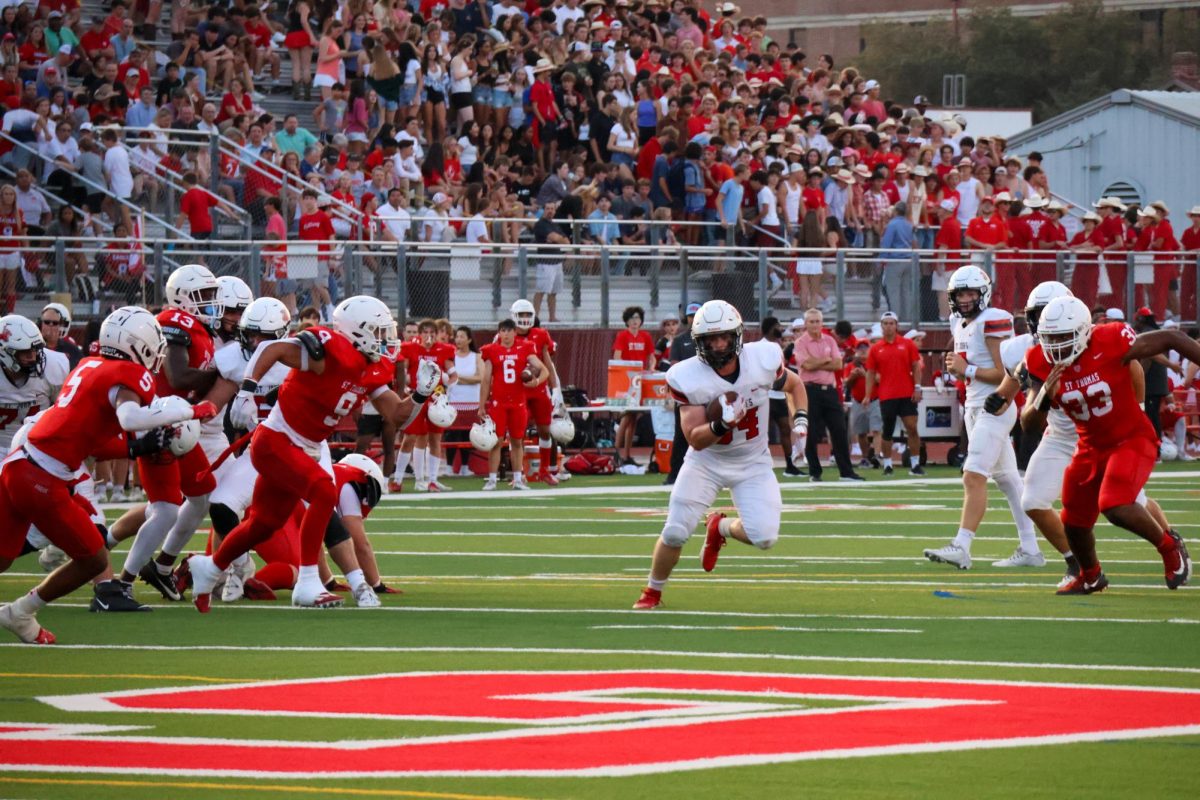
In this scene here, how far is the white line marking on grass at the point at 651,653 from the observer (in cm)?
877

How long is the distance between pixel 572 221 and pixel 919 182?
5804 mm

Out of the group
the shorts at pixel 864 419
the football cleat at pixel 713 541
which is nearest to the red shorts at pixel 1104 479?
the football cleat at pixel 713 541

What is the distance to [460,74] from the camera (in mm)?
26906

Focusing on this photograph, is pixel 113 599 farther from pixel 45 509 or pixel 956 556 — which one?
pixel 956 556

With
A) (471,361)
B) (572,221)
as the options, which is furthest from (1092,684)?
(572,221)

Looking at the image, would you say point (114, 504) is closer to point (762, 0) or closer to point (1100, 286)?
point (1100, 286)

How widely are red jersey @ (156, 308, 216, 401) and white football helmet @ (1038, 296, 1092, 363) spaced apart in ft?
15.6

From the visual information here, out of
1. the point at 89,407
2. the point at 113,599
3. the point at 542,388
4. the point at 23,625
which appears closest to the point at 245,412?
the point at 113,599

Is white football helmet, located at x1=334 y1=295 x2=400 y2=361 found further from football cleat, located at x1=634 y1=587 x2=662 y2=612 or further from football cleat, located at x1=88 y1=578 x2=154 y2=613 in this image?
football cleat, located at x1=634 y1=587 x2=662 y2=612

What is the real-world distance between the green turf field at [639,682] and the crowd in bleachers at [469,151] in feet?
29.7

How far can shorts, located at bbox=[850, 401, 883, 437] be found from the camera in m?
25.2

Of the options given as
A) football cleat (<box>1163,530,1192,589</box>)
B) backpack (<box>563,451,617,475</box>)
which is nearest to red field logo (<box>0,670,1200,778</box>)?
football cleat (<box>1163,530,1192,589</box>)

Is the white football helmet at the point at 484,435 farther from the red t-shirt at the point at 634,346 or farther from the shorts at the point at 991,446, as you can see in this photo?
the shorts at the point at 991,446

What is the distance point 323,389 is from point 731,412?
2.31 meters
